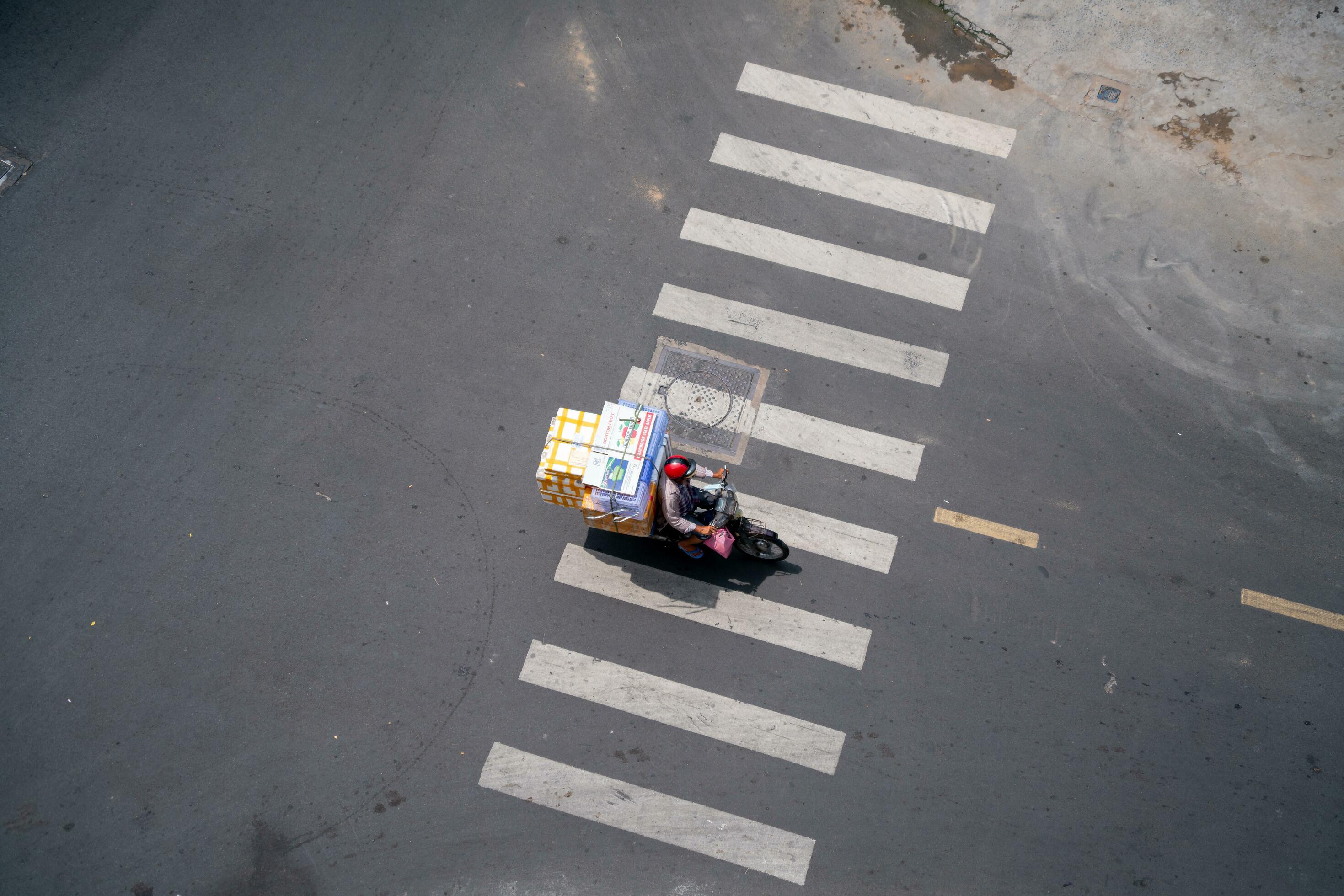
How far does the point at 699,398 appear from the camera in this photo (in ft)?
32.4

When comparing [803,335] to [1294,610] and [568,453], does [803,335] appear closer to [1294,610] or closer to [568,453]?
[568,453]

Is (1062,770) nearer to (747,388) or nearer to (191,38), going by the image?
(747,388)

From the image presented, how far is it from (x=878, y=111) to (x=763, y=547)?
608 cm

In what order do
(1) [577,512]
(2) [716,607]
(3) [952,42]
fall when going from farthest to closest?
1. (3) [952,42]
2. (1) [577,512]
3. (2) [716,607]

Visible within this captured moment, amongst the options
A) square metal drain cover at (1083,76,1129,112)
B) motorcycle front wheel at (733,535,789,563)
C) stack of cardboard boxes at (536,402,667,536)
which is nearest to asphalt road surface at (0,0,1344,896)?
motorcycle front wheel at (733,535,789,563)

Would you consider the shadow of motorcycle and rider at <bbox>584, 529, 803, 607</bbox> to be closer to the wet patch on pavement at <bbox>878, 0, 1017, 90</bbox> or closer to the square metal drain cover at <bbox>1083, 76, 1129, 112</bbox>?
the wet patch on pavement at <bbox>878, 0, 1017, 90</bbox>

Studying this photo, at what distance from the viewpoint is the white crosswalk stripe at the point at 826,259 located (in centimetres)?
1027

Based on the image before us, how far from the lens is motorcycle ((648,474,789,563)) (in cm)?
860

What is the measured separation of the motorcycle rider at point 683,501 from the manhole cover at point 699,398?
113 cm

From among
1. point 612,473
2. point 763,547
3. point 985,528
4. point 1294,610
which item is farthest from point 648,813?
point 1294,610

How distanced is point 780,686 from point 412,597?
4.13 metres

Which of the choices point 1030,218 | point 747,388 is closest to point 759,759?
point 747,388

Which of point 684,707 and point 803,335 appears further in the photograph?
point 803,335

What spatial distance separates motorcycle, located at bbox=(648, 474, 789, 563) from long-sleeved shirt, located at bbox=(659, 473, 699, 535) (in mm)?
241
